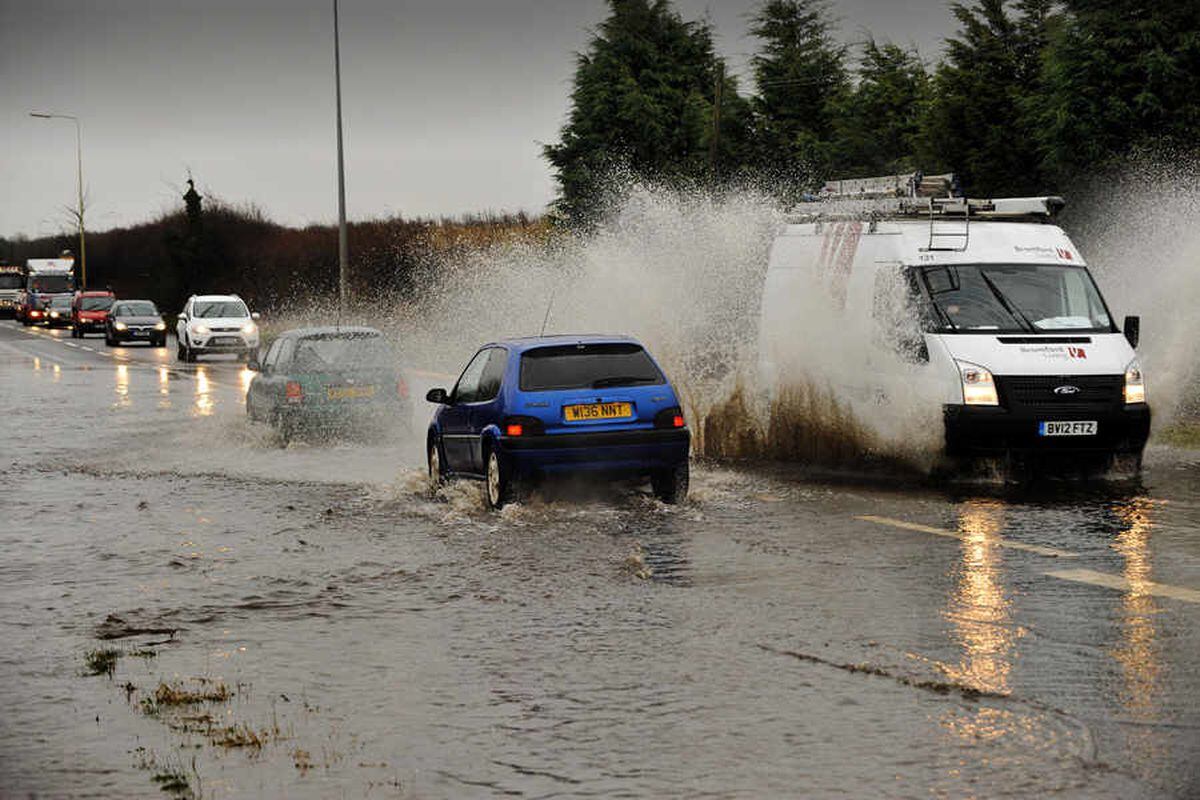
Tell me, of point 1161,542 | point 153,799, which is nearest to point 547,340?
point 1161,542

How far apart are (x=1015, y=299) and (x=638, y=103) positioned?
3859cm

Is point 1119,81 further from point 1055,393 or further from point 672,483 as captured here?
point 672,483

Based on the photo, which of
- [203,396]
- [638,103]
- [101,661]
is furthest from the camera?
[638,103]

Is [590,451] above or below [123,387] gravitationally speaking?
above

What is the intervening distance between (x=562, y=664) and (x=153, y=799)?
251 cm

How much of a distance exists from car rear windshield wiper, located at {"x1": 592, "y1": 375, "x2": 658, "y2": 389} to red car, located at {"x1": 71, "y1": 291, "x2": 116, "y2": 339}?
55.5 metres

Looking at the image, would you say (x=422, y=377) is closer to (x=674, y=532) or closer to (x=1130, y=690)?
(x=674, y=532)

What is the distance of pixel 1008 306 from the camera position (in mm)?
15844

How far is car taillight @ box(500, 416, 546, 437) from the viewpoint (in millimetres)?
13359

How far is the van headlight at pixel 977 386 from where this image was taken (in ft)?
48.3

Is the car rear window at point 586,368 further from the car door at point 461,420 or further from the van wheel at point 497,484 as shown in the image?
the car door at point 461,420

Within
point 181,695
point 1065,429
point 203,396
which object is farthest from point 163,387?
point 181,695

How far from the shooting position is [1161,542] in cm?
1151

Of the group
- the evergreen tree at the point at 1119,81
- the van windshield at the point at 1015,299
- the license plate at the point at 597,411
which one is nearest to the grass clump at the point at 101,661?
the license plate at the point at 597,411
